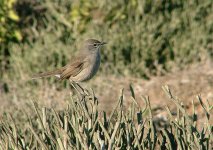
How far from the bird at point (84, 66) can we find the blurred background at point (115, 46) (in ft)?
3.53

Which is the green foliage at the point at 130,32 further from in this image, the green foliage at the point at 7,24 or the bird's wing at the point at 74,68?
the bird's wing at the point at 74,68

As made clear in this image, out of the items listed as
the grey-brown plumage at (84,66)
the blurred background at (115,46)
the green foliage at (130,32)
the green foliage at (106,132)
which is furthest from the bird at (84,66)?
the green foliage at (106,132)

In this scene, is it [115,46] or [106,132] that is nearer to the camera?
[106,132]

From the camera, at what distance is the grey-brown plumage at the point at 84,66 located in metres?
7.03

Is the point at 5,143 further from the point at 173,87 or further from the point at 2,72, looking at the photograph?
the point at 2,72

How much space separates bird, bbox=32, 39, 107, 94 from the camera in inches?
277

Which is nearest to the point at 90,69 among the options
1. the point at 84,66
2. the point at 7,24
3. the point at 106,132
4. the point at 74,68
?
the point at 84,66

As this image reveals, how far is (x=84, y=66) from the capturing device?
23.6 feet

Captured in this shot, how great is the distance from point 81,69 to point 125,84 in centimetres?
210

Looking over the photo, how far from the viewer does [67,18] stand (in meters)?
11.0

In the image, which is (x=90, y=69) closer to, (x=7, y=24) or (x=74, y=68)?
(x=74, y=68)

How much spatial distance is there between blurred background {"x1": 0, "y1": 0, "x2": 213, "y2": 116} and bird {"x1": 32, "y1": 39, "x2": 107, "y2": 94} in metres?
1.08

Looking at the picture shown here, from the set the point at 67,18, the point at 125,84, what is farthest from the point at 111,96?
the point at 67,18

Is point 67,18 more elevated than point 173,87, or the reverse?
point 67,18
